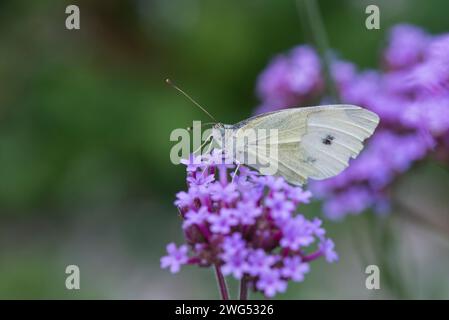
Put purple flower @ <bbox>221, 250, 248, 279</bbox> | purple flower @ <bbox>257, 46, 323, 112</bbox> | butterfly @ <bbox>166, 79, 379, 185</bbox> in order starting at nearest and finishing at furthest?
purple flower @ <bbox>221, 250, 248, 279</bbox> < butterfly @ <bbox>166, 79, 379, 185</bbox> < purple flower @ <bbox>257, 46, 323, 112</bbox>

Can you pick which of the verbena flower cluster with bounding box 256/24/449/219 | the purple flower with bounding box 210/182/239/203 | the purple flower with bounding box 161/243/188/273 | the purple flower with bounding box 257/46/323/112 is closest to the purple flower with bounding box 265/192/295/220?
the purple flower with bounding box 210/182/239/203

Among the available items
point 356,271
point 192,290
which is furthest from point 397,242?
point 192,290

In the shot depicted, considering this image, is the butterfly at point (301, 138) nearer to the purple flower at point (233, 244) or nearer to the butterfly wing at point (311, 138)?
the butterfly wing at point (311, 138)

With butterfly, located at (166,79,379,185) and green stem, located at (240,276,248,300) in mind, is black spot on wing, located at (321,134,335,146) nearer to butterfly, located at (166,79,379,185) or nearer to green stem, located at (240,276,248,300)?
butterfly, located at (166,79,379,185)

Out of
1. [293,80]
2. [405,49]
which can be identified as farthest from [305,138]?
[405,49]

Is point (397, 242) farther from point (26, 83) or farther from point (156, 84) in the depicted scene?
point (26, 83)

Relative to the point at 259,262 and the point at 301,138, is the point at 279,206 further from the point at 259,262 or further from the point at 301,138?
the point at 301,138
